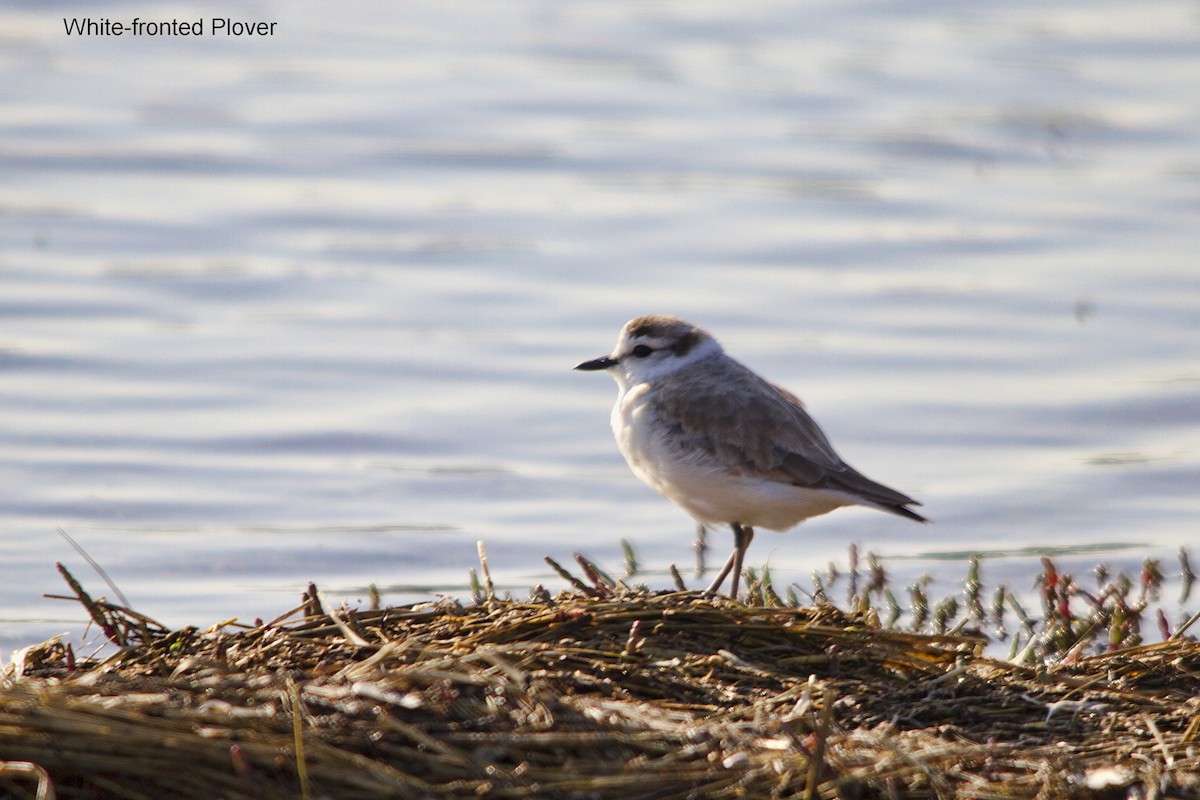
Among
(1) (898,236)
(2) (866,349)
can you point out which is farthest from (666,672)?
Answer: (1) (898,236)

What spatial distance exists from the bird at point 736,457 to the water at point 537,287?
1697 millimetres

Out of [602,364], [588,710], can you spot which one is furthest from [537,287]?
[588,710]

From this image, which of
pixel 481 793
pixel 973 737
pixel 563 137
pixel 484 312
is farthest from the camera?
pixel 563 137

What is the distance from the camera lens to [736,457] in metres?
6.71

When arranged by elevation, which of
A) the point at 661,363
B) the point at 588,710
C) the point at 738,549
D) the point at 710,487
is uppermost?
the point at 661,363

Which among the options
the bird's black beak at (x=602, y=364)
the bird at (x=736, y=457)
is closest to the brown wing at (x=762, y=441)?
the bird at (x=736, y=457)

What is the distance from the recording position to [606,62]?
17.7 meters

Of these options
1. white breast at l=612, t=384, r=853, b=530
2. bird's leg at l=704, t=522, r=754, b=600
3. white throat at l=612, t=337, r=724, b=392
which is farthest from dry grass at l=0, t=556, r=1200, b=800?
white throat at l=612, t=337, r=724, b=392

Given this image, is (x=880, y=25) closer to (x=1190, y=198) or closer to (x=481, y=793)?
(x=1190, y=198)

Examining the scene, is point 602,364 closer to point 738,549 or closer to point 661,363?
point 661,363

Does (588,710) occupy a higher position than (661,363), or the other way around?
(661,363)

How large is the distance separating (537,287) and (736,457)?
6156 millimetres

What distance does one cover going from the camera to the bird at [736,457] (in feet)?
22.0

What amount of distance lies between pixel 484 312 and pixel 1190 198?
656 centimetres
